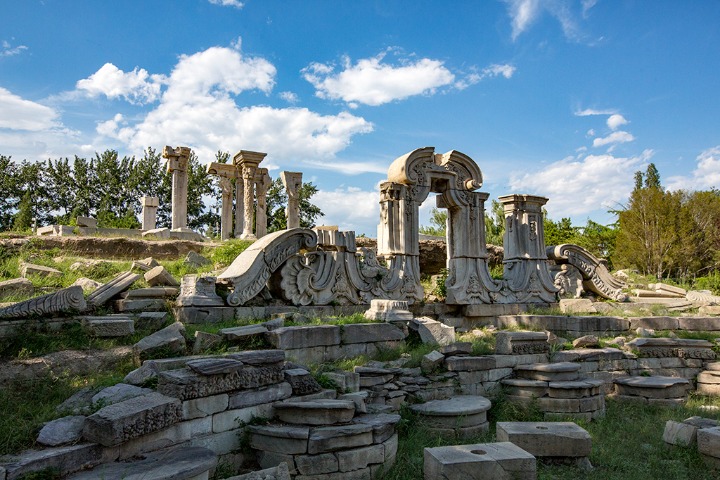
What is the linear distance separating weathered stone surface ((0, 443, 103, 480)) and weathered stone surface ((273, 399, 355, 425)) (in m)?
1.78

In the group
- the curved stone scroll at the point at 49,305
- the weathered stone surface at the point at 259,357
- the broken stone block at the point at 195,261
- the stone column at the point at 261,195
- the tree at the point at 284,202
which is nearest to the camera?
the weathered stone surface at the point at 259,357

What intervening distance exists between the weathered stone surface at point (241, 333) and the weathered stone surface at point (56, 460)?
2463 millimetres

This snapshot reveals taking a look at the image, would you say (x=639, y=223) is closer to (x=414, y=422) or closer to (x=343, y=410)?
(x=414, y=422)

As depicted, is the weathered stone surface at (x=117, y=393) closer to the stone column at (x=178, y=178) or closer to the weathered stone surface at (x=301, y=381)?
the weathered stone surface at (x=301, y=381)

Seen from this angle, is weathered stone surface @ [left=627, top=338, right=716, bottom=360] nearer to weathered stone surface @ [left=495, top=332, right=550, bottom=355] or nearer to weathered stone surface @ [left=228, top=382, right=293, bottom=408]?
weathered stone surface @ [left=495, top=332, right=550, bottom=355]

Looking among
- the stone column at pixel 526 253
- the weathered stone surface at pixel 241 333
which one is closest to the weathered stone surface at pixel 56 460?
the weathered stone surface at pixel 241 333

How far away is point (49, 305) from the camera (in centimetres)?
664

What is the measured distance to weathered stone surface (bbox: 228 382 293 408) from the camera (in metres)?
5.24

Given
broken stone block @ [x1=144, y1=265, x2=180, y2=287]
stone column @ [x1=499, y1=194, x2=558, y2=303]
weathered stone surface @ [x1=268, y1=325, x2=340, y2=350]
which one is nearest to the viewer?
weathered stone surface @ [x1=268, y1=325, x2=340, y2=350]

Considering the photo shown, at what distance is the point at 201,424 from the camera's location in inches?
193

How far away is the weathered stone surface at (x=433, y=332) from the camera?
847cm

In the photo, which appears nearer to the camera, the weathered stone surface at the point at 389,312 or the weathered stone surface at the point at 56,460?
the weathered stone surface at the point at 56,460

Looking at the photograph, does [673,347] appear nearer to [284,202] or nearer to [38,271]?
[38,271]

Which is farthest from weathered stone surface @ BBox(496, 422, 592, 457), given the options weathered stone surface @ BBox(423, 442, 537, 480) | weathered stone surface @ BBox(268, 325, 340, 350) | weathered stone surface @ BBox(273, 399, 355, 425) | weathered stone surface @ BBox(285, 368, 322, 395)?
weathered stone surface @ BBox(268, 325, 340, 350)
